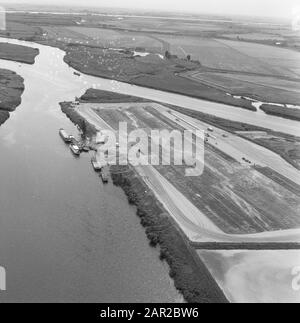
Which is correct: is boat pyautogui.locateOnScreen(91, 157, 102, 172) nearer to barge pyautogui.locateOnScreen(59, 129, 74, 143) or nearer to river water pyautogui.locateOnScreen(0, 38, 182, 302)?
river water pyautogui.locateOnScreen(0, 38, 182, 302)

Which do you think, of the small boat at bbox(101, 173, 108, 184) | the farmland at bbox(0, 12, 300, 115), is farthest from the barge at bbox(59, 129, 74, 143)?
the farmland at bbox(0, 12, 300, 115)

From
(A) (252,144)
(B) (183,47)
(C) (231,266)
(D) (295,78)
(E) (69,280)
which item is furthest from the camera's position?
(B) (183,47)

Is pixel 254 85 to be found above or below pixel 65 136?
above

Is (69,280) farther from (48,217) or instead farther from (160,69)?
(160,69)

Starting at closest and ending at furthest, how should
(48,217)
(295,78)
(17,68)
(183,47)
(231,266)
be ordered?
(231,266) < (48,217) < (17,68) < (295,78) < (183,47)

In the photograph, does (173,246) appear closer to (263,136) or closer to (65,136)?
(65,136)

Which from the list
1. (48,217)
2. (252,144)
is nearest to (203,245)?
(48,217)

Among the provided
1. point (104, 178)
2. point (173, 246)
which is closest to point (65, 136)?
→ point (104, 178)
